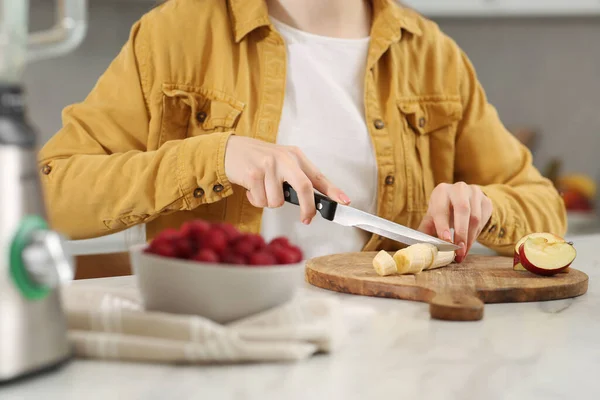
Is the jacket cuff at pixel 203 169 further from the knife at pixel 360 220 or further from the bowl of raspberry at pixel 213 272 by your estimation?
the bowl of raspberry at pixel 213 272

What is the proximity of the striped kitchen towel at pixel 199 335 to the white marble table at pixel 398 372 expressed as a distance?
11mm

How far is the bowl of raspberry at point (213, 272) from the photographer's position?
2.23 ft

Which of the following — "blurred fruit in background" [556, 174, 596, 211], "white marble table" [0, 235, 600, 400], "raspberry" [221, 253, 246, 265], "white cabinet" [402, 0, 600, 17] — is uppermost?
"white cabinet" [402, 0, 600, 17]

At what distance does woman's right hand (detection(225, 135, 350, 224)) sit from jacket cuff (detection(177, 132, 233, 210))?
0.04 meters

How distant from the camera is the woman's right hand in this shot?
100 cm

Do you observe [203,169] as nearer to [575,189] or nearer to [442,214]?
[442,214]

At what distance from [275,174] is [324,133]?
511 mm

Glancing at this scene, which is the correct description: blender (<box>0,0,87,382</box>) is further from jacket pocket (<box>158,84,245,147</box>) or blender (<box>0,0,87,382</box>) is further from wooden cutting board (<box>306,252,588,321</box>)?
A: jacket pocket (<box>158,84,245,147</box>)

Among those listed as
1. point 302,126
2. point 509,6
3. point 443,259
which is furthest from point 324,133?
point 509,6

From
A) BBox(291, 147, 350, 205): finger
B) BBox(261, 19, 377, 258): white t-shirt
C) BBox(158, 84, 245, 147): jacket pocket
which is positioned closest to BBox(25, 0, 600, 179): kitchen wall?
BBox(261, 19, 377, 258): white t-shirt

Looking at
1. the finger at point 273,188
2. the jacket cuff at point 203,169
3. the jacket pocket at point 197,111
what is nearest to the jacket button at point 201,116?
the jacket pocket at point 197,111

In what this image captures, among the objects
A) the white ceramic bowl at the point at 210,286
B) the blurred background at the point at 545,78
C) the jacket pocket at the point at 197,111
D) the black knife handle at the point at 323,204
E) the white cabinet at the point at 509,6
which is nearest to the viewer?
the white ceramic bowl at the point at 210,286

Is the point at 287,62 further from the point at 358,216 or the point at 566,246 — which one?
the point at 566,246

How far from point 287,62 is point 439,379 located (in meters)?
0.99
